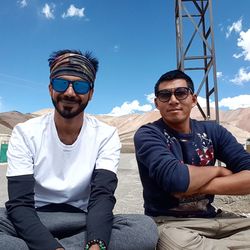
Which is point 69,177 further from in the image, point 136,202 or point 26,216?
point 136,202

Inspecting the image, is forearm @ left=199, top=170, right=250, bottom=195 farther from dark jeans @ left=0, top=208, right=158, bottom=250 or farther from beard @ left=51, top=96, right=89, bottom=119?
beard @ left=51, top=96, right=89, bottom=119

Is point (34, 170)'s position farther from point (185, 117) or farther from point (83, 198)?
point (185, 117)

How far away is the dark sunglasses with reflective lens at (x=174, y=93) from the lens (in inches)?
88.6

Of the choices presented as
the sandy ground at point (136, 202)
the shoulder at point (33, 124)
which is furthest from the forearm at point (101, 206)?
the sandy ground at point (136, 202)

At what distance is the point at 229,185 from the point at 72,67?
114 cm

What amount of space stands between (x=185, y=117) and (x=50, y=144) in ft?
2.91

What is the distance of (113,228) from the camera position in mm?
1800

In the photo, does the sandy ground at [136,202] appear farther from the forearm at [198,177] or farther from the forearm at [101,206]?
the forearm at [101,206]

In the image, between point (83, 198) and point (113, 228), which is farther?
point (83, 198)

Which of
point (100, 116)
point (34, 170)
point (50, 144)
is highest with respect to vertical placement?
point (100, 116)

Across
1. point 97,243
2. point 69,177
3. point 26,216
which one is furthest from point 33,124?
point 97,243

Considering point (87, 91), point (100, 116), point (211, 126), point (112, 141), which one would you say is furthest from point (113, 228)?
point (100, 116)

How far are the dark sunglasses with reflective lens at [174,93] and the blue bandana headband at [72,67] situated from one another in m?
0.50

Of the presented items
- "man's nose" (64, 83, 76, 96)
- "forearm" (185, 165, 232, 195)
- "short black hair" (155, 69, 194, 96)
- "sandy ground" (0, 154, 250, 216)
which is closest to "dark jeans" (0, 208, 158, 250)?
"forearm" (185, 165, 232, 195)
